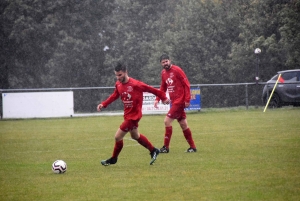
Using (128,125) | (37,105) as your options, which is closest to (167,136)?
(128,125)

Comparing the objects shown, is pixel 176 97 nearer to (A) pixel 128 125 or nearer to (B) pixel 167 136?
(B) pixel 167 136

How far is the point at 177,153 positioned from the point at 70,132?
8.95m

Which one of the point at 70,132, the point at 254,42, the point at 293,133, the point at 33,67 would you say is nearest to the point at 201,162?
the point at 293,133

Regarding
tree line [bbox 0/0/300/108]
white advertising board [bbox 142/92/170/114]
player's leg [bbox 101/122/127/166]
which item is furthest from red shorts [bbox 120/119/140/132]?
tree line [bbox 0/0/300/108]

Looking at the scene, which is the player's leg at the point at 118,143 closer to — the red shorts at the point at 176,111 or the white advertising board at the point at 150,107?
the red shorts at the point at 176,111

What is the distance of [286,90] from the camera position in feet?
103

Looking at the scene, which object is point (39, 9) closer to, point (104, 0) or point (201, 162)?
point (104, 0)

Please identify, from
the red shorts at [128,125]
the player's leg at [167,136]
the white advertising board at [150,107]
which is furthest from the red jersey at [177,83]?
the white advertising board at [150,107]

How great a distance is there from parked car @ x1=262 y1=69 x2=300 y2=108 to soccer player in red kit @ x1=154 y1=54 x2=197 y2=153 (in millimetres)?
17895

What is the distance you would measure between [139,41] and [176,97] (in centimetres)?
4231

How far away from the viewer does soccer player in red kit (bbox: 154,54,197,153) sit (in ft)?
46.5

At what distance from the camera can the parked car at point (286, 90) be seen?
31.3 m

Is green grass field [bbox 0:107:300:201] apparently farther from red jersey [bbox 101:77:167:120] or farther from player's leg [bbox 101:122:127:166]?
red jersey [bbox 101:77:167:120]

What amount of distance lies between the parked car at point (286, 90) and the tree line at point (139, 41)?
37.9 feet
